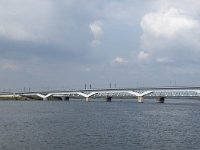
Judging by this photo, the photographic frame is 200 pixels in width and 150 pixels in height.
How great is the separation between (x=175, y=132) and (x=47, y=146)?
17.7 m

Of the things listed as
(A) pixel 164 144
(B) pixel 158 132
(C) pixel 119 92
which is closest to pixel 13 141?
(A) pixel 164 144

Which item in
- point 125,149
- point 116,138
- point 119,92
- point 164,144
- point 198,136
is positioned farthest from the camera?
point 119,92

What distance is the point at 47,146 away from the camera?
34.6m

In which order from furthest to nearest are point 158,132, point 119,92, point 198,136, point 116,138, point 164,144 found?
point 119,92 < point 158,132 < point 198,136 < point 116,138 < point 164,144

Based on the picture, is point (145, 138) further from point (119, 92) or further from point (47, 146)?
point (119, 92)

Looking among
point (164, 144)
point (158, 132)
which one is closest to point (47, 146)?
point (164, 144)

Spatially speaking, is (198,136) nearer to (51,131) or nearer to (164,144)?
(164,144)

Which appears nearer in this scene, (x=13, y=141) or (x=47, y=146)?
(x=47, y=146)

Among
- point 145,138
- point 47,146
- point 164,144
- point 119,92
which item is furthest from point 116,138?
point 119,92

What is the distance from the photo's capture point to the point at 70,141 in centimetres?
3769

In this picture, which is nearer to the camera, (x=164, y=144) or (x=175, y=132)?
(x=164, y=144)

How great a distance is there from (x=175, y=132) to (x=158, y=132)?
6.63 ft

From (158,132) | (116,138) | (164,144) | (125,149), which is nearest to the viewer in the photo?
(125,149)

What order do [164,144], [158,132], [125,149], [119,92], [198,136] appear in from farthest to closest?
1. [119,92]
2. [158,132]
3. [198,136]
4. [164,144]
5. [125,149]
